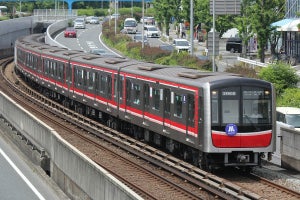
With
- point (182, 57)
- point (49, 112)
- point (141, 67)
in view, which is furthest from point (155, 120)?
point (182, 57)

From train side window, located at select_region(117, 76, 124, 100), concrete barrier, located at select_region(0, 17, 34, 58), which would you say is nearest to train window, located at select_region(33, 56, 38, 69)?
train side window, located at select_region(117, 76, 124, 100)

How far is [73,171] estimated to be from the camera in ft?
70.2

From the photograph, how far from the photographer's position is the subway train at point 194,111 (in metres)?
21.4

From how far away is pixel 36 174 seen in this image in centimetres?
2588

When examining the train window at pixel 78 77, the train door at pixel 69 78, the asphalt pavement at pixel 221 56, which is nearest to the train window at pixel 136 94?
the train window at pixel 78 77

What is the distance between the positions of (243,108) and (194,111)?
1352 mm

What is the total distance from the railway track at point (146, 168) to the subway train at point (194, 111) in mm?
558

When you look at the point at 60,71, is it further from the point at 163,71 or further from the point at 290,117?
the point at 290,117

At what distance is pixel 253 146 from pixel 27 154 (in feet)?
36.4

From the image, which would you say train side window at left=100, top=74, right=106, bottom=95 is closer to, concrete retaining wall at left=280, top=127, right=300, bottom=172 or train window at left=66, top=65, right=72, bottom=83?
train window at left=66, top=65, right=72, bottom=83

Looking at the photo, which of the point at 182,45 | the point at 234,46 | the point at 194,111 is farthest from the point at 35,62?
the point at 194,111

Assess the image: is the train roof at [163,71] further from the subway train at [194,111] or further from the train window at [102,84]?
the train window at [102,84]

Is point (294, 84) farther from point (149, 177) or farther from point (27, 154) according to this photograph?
point (149, 177)

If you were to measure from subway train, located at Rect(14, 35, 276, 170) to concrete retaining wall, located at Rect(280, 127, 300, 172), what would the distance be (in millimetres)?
992
